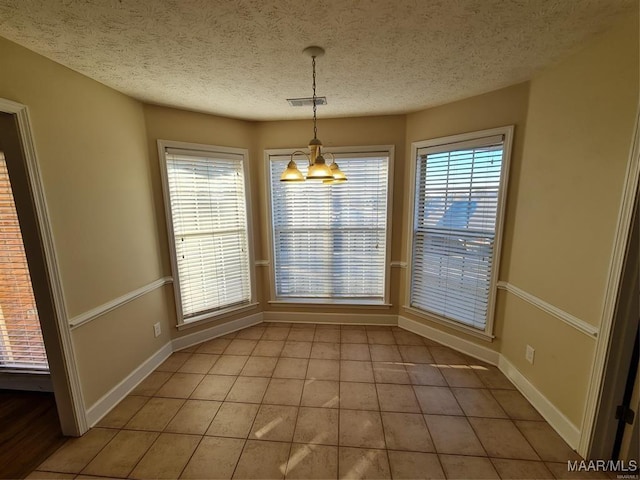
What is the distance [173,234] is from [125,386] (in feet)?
4.51

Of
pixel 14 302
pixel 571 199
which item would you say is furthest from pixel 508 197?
pixel 14 302

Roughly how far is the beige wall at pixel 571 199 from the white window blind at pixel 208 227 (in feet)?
9.07

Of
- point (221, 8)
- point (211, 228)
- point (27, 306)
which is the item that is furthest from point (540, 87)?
point (27, 306)

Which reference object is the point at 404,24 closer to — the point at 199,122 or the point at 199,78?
the point at 199,78

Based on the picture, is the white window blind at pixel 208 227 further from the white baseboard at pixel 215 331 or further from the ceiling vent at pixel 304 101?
the ceiling vent at pixel 304 101

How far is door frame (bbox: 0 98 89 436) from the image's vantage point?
4.99ft

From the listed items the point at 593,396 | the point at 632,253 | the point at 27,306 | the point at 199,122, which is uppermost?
the point at 199,122

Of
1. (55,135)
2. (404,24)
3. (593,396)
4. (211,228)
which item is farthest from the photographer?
(211,228)

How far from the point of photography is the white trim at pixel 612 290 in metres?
1.37

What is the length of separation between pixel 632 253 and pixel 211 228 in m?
3.24

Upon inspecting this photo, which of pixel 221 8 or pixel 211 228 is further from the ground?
pixel 221 8

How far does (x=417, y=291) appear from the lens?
10.1ft

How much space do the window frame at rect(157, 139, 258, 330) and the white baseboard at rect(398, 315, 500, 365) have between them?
1.92 meters

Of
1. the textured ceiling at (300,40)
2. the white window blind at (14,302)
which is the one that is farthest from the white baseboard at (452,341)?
the white window blind at (14,302)
